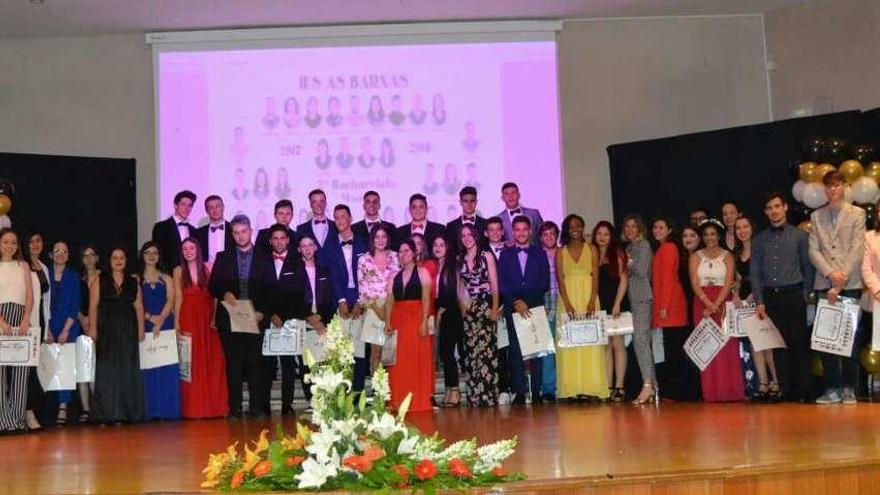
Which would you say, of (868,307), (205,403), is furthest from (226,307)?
(868,307)

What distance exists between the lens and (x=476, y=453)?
327 cm

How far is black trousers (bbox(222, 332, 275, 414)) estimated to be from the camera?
7805 millimetres

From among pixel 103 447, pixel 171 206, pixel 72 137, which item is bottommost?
pixel 103 447

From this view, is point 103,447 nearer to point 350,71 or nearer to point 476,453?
point 476,453

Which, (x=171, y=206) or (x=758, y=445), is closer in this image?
(x=758, y=445)

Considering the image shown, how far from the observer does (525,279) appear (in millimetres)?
7977

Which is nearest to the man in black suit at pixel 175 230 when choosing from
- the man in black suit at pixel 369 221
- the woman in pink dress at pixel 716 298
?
the man in black suit at pixel 369 221

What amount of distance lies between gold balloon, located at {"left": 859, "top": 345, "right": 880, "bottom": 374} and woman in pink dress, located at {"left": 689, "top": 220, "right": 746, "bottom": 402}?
0.83 meters

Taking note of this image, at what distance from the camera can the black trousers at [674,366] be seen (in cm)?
791

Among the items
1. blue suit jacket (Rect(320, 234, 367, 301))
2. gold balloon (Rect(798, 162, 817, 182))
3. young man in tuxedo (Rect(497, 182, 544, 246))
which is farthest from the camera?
young man in tuxedo (Rect(497, 182, 544, 246))

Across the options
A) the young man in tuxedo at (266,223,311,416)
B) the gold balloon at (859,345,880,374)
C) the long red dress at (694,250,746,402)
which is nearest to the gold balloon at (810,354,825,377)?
the gold balloon at (859,345,880,374)

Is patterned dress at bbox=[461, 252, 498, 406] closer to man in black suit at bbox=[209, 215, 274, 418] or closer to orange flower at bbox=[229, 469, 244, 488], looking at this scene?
man in black suit at bbox=[209, 215, 274, 418]

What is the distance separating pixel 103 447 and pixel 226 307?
209cm

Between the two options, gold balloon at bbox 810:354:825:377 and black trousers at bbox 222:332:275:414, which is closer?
gold balloon at bbox 810:354:825:377
